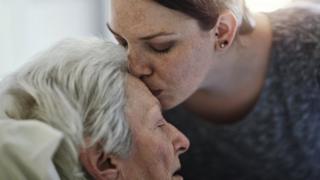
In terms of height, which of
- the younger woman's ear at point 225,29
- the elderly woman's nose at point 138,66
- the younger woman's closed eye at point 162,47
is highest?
the younger woman's ear at point 225,29

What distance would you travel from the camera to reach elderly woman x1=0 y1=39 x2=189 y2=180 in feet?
2.95

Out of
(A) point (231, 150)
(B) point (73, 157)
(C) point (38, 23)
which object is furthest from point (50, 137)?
(C) point (38, 23)

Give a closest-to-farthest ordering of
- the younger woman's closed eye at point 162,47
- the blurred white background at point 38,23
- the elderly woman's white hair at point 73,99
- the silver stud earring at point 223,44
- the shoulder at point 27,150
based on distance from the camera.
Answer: the shoulder at point 27,150 < the elderly woman's white hair at point 73,99 < the younger woman's closed eye at point 162,47 < the silver stud earring at point 223,44 < the blurred white background at point 38,23

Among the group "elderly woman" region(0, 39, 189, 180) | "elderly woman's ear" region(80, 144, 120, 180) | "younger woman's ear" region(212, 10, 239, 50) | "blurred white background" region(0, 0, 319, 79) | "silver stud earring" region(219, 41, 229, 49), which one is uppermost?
"younger woman's ear" region(212, 10, 239, 50)

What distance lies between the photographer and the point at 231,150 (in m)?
1.37

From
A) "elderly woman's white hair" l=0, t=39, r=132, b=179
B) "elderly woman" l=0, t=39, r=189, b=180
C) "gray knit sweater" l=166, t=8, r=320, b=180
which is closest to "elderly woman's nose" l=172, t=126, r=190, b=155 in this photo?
"elderly woman" l=0, t=39, r=189, b=180

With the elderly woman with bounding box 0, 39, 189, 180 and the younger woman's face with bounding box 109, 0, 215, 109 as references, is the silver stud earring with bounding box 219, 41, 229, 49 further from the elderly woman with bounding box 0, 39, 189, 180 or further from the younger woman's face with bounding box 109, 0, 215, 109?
the elderly woman with bounding box 0, 39, 189, 180

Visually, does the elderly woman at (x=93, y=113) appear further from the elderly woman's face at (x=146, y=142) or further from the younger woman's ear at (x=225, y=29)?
the younger woman's ear at (x=225, y=29)

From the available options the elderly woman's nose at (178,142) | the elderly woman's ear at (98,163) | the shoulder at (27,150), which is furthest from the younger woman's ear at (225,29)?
the shoulder at (27,150)

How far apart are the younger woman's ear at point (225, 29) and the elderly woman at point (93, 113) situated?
20cm

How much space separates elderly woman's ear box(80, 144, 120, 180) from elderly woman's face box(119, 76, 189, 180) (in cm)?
2

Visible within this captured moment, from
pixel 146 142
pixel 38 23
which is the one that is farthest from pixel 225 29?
pixel 38 23

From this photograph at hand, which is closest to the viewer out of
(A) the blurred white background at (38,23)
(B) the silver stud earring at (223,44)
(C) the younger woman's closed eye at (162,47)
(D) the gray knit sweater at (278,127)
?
(C) the younger woman's closed eye at (162,47)

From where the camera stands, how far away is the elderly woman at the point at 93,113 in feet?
2.95
